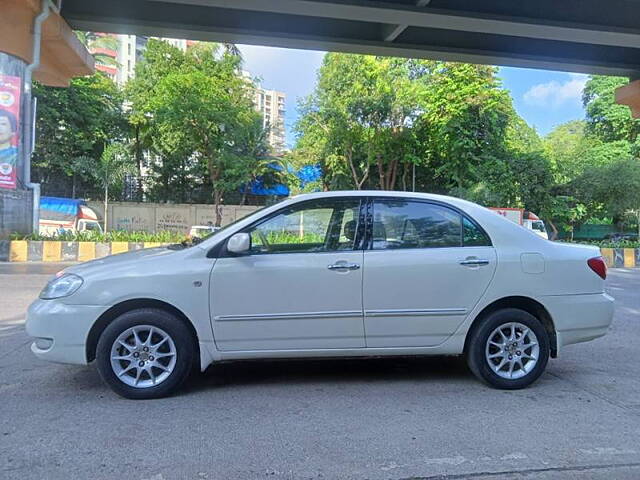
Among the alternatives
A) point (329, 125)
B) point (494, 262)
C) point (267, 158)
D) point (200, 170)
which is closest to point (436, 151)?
point (329, 125)

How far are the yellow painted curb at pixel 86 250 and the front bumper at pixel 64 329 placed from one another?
1373 cm

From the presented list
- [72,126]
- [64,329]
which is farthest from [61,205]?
[64,329]

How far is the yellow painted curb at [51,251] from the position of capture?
16312mm

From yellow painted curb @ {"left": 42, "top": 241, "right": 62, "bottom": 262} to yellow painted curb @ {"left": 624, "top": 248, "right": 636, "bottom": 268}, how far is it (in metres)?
19.5

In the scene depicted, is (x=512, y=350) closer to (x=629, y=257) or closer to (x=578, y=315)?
(x=578, y=315)

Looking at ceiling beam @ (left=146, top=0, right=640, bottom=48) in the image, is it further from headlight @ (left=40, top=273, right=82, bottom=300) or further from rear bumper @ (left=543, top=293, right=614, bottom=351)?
headlight @ (left=40, top=273, right=82, bottom=300)

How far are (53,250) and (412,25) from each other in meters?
13.0

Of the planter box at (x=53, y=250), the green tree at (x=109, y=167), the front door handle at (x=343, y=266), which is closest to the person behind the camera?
the front door handle at (x=343, y=266)

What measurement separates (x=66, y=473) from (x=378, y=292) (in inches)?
102

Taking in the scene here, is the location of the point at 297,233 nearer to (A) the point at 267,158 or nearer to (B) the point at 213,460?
(B) the point at 213,460

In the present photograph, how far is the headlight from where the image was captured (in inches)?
167

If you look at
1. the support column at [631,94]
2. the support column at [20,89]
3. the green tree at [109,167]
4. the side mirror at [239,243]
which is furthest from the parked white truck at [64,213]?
the side mirror at [239,243]

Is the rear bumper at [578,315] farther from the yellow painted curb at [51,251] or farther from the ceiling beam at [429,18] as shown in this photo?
the yellow painted curb at [51,251]

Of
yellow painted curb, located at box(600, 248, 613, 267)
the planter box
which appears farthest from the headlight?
yellow painted curb, located at box(600, 248, 613, 267)
